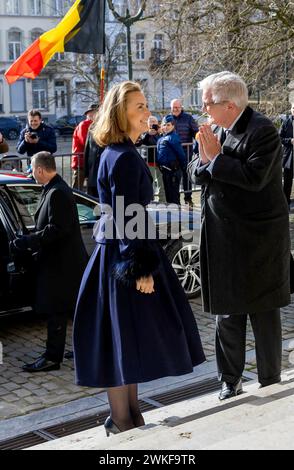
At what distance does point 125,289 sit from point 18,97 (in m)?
60.2

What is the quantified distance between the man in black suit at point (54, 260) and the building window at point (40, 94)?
187 ft

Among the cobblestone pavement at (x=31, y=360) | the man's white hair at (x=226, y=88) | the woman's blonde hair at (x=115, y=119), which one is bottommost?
the cobblestone pavement at (x=31, y=360)

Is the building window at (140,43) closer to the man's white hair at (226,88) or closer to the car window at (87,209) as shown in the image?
the car window at (87,209)

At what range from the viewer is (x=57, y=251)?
6.45 m

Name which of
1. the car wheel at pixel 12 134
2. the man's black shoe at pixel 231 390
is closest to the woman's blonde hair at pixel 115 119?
the man's black shoe at pixel 231 390

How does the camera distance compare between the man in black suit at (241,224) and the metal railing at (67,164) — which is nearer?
the man in black suit at (241,224)

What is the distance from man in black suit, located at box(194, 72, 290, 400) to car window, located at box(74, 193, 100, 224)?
313 cm

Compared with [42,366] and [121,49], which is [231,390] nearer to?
[42,366]

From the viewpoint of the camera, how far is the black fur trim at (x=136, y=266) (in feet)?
13.8

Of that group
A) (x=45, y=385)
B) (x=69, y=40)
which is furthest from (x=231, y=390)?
(x=69, y=40)

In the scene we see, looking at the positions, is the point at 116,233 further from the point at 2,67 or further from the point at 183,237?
the point at 2,67

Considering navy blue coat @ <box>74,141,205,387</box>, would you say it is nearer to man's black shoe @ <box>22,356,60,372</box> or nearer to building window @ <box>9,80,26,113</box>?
man's black shoe @ <box>22,356,60,372</box>

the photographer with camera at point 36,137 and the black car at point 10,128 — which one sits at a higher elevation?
the photographer with camera at point 36,137

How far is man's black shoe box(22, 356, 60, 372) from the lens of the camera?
6371 millimetres
